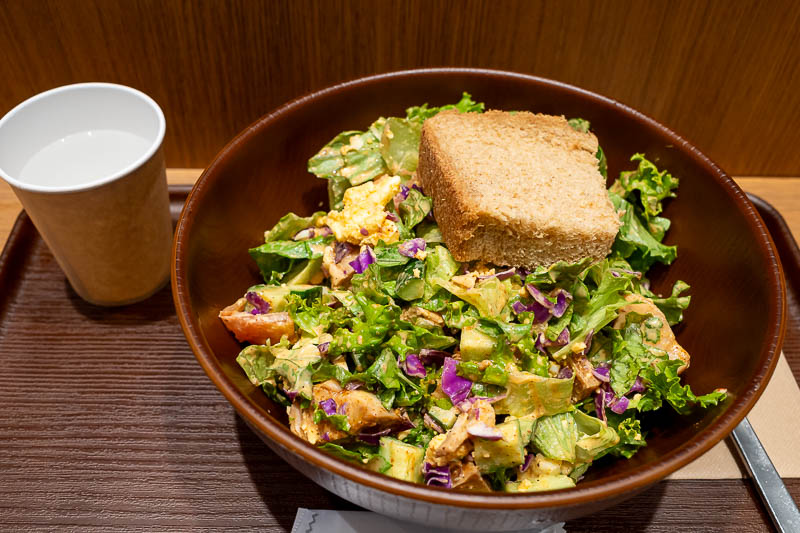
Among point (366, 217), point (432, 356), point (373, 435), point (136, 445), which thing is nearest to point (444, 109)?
point (366, 217)

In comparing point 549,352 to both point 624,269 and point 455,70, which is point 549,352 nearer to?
point 624,269

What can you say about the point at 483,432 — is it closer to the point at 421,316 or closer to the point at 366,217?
the point at 421,316

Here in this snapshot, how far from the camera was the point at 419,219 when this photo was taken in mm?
1729

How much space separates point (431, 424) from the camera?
4.76 ft

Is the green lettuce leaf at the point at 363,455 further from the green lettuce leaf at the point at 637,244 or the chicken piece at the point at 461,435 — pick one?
the green lettuce leaf at the point at 637,244

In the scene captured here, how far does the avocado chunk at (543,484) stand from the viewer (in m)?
1.37

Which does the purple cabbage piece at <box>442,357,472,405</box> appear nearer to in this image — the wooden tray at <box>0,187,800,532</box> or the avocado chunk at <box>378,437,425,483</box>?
the avocado chunk at <box>378,437,425,483</box>

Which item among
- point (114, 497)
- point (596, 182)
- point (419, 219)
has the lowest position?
point (114, 497)

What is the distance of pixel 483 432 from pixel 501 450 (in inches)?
2.6

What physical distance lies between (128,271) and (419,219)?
96 centimetres

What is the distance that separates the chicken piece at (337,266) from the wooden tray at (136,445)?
1.65ft

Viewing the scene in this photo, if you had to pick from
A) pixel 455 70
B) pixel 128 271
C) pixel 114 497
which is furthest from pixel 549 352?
pixel 128 271

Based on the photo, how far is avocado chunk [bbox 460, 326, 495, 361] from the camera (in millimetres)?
1465

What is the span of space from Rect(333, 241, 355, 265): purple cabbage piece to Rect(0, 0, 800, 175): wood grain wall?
928mm
